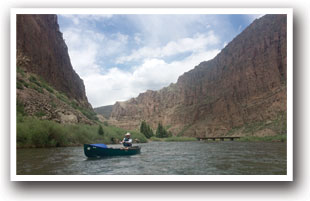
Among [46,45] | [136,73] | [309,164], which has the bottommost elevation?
[309,164]

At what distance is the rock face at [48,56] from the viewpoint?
3081cm

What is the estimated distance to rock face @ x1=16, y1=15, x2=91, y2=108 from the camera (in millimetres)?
30812

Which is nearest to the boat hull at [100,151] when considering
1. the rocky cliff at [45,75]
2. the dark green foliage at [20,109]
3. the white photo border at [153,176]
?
the white photo border at [153,176]

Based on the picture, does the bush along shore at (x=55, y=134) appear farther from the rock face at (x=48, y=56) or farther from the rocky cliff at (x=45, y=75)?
the rock face at (x=48, y=56)

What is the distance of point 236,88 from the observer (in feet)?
232

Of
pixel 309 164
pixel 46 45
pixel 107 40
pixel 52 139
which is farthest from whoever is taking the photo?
pixel 46 45

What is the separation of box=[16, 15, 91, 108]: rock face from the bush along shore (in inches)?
480

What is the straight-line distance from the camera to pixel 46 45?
39.3 meters

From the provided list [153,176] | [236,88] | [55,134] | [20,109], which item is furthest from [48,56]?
[236,88]

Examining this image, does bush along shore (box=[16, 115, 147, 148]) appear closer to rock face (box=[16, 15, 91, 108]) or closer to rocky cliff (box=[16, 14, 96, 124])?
rocky cliff (box=[16, 14, 96, 124])
